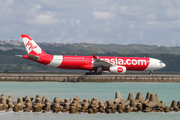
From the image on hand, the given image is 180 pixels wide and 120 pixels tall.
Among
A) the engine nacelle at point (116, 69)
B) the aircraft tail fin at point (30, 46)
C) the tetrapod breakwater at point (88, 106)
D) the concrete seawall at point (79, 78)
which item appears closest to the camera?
the tetrapod breakwater at point (88, 106)

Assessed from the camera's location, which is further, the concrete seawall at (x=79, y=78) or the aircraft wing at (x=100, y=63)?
the aircraft wing at (x=100, y=63)

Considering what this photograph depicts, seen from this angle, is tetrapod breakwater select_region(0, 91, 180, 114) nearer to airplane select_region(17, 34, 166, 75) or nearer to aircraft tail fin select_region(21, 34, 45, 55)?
airplane select_region(17, 34, 166, 75)

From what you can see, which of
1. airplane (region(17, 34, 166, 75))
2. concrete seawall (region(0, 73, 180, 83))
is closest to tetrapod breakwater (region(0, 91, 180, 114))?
concrete seawall (region(0, 73, 180, 83))

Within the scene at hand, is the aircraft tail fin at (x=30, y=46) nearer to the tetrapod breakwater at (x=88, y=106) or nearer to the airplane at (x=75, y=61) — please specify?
the airplane at (x=75, y=61)

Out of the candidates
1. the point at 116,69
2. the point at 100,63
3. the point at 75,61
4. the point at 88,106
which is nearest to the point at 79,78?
the point at 75,61

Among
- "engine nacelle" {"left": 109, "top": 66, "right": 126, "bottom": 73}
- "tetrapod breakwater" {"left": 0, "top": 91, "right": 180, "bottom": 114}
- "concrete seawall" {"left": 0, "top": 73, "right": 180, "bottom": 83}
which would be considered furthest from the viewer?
"engine nacelle" {"left": 109, "top": 66, "right": 126, "bottom": 73}

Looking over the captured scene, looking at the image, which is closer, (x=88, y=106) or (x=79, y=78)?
(x=88, y=106)

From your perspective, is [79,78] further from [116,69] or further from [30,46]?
[30,46]

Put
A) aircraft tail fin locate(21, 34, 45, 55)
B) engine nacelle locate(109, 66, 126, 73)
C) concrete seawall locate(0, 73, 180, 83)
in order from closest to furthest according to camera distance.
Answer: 1. concrete seawall locate(0, 73, 180, 83)
2. engine nacelle locate(109, 66, 126, 73)
3. aircraft tail fin locate(21, 34, 45, 55)

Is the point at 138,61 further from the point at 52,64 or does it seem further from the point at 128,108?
the point at 128,108

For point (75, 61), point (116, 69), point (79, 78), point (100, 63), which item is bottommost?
point (79, 78)

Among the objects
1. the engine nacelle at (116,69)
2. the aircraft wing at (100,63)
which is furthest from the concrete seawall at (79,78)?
the aircraft wing at (100,63)

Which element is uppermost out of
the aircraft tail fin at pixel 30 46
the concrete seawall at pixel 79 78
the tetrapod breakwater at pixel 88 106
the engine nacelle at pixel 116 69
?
the aircraft tail fin at pixel 30 46

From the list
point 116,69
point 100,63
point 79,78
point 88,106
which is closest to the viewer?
point 88,106
